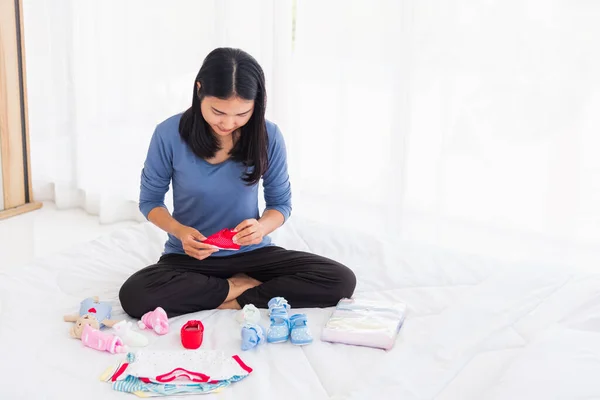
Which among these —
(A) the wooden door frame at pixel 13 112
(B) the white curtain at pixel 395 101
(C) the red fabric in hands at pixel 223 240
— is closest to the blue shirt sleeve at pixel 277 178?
(C) the red fabric in hands at pixel 223 240

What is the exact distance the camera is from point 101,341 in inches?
70.6

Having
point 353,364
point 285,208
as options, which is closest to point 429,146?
point 285,208

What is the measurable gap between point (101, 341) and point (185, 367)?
24 cm

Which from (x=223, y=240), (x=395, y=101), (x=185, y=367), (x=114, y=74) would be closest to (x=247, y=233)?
(x=223, y=240)

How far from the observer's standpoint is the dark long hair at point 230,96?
193 cm

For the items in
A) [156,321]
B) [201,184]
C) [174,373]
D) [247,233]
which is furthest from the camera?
[201,184]

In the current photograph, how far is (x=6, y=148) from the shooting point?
3.40 metres

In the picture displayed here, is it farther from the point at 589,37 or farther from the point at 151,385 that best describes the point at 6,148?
the point at 589,37

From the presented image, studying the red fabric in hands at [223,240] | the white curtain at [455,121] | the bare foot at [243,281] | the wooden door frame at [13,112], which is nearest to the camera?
the red fabric in hands at [223,240]

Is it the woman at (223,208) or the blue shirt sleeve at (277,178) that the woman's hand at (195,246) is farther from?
the blue shirt sleeve at (277,178)

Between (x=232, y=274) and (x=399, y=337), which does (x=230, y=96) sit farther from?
(x=399, y=337)

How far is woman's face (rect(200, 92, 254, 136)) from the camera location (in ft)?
6.34

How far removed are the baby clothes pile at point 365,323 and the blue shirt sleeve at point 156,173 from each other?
615 mm

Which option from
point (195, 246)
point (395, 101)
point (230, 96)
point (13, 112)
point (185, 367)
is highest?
point (230, 96)
